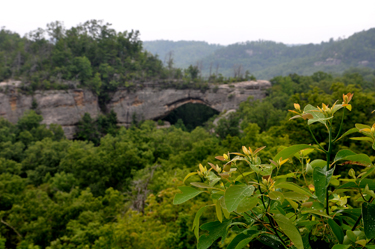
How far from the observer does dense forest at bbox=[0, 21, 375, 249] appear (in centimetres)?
888

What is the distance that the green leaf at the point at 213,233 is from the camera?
1.13 meters

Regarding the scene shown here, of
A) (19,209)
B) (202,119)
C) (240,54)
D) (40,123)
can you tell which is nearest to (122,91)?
(40,123)

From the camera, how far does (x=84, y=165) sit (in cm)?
1844

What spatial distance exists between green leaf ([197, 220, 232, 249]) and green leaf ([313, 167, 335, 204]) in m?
0.40

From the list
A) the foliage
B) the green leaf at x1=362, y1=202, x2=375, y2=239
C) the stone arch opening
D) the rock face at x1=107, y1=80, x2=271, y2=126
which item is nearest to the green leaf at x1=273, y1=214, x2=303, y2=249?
the foliage

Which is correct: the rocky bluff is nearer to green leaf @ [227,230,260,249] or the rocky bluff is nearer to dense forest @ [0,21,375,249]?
dense forest @ [0,21,375,249]

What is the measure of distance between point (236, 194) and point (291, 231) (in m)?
0.28

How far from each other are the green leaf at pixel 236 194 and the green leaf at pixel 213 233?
0.27 m

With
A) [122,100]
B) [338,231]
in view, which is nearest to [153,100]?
[122,100]

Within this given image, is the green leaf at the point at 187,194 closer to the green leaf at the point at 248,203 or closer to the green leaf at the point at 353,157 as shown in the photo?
the green leaf at the point at 248,203

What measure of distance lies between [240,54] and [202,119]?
137 metres

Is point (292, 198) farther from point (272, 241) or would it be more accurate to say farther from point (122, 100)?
point (122, 100)

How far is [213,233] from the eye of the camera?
1151 mm

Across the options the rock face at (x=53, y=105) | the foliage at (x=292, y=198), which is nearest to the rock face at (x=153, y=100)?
the rock face at (x=53, y=105)
